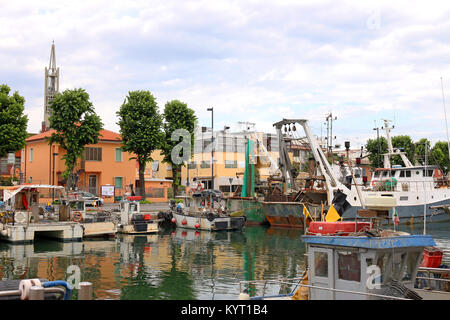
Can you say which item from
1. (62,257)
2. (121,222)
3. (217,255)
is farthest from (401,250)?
(121,222)

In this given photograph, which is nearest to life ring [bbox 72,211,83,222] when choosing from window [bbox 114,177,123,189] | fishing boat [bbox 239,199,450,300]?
window [bbox 114,177,123,189]

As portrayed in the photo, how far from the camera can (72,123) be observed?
51.2m

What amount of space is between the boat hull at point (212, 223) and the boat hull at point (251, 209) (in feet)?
17.2

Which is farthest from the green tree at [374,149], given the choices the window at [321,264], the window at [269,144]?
the window at [321,264]

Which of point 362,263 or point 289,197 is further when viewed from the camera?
point 289,197

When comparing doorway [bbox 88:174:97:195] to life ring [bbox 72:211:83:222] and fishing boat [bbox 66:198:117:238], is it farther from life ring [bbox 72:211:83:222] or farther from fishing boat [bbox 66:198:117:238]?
life ring [bbox 72:211:83:222]

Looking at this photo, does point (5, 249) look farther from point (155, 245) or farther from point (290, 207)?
point (290, 207)

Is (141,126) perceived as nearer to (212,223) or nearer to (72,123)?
(72,123)

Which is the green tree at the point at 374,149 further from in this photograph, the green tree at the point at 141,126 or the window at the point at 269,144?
the green tree at the point at 141,126

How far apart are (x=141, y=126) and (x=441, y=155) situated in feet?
166

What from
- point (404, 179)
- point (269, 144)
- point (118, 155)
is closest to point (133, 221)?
point (118, 155)

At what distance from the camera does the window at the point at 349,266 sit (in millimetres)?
11016

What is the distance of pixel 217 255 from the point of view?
2939 centimetres

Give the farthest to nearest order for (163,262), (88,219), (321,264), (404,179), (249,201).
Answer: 1. (404,179)
2. (249,201)
3. (88,219)
4. (163,262)
5. (321,264)
